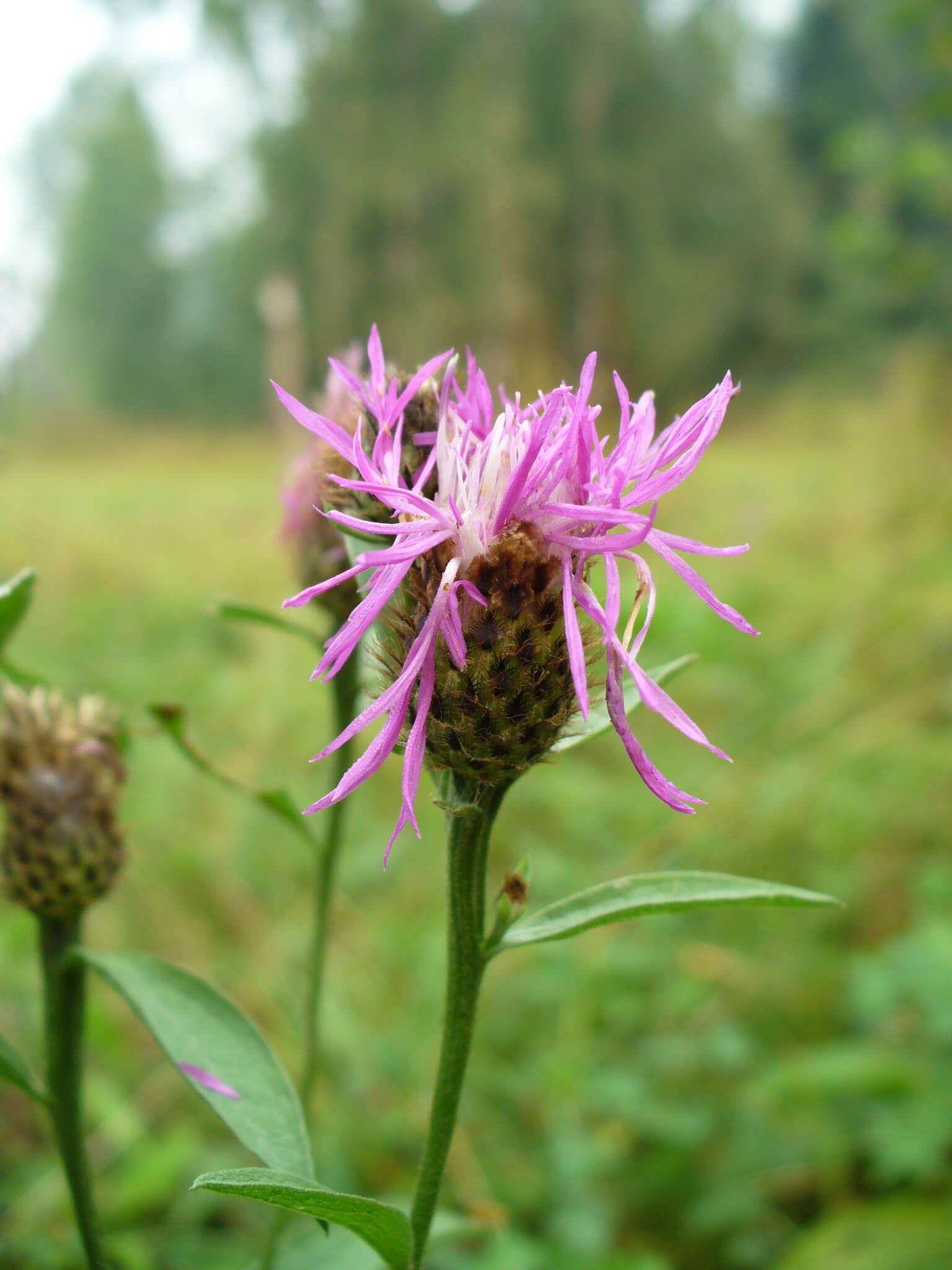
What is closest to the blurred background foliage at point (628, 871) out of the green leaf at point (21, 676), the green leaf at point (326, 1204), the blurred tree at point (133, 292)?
the green leaf at point (21, 676)

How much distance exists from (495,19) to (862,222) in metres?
14.7

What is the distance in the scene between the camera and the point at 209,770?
97 centimetres

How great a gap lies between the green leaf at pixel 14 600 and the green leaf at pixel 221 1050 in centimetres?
28

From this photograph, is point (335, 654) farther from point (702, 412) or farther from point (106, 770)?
point (106, 770)

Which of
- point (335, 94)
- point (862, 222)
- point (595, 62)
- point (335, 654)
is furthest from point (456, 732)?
point (595, 62)

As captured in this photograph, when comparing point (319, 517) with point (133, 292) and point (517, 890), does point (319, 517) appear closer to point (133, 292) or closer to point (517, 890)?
point (517, 890)

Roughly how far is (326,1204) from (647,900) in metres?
0.27

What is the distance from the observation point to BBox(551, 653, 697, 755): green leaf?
0.73 metres

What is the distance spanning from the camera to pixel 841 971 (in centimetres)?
251

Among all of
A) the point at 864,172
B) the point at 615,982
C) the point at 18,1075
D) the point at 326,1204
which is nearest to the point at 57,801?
the point at 18,1075

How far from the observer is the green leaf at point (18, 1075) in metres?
0.80

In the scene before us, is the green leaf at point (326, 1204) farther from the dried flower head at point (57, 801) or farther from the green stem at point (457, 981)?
the dried flower head at point (57, 801)

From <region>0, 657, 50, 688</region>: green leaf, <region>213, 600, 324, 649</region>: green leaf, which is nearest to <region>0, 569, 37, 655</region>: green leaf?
<region>0, 657, 50, 688</region>: green leaf

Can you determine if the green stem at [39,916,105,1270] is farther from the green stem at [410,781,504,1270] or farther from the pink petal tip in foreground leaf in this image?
the green stem at [410,781,504,1270]
